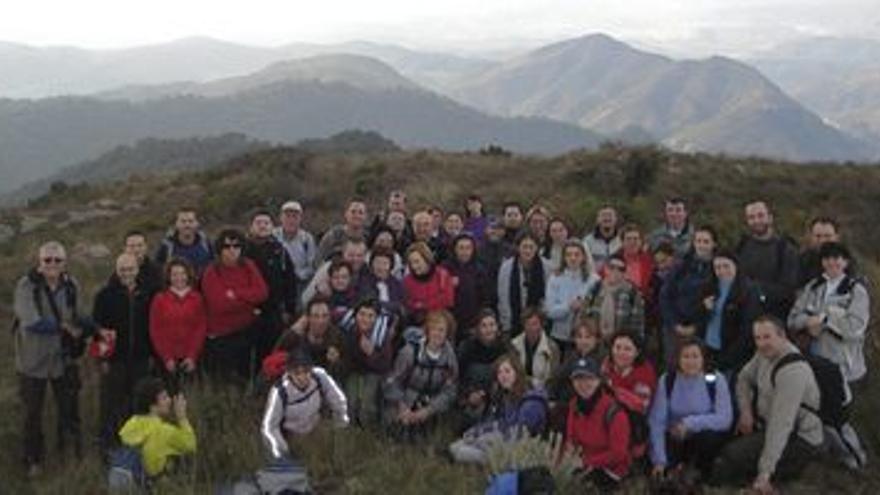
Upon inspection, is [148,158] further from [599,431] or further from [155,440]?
[599,431]

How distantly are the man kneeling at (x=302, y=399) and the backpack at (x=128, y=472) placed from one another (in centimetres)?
88

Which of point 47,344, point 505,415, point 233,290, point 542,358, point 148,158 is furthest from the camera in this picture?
point 148,158

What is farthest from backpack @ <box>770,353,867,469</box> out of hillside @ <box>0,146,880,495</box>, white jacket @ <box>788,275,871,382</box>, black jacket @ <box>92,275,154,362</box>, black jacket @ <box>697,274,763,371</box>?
hillside @ <box>0,146,880,495</box>

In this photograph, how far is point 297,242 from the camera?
963 centimetres

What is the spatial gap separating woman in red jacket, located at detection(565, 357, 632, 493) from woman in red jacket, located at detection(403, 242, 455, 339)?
74.9 inches

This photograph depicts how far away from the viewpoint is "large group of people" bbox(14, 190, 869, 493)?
23.6 feet

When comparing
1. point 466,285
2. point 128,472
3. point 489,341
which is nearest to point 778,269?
point 489,341

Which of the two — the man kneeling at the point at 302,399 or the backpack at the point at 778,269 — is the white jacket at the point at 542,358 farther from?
the backpack at the point at 778,269

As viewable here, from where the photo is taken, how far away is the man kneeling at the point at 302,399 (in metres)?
7.29

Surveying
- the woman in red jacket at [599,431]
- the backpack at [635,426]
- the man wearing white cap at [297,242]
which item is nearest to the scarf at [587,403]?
the woman in red jacket at [599,431]

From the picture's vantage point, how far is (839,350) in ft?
25.2

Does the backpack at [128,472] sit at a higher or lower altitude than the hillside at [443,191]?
lower

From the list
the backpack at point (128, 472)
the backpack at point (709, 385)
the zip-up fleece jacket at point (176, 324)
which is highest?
the zip-up fleece jacket at point (176, 324)

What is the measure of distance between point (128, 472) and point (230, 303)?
1.88 meters
